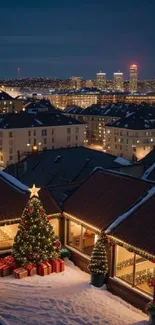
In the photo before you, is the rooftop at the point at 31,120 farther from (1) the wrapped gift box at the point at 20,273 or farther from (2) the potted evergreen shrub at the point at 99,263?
(2) the potted evergreen shrub at the point at 99,263

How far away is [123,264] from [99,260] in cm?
117

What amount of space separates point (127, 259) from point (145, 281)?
154 cm

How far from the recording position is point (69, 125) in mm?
65188

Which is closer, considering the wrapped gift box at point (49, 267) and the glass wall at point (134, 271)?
the glass wall at point (134, 271)

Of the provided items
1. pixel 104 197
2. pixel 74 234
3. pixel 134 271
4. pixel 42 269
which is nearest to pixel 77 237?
pixel 74 234

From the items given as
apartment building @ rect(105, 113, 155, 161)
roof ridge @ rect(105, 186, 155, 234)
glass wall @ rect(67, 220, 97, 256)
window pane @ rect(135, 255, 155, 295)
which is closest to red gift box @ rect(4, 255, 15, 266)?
glass wall @ rect(67, 220, 97, 256)

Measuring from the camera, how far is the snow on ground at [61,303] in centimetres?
1428

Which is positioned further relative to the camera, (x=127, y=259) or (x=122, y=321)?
(x=127, y=259)

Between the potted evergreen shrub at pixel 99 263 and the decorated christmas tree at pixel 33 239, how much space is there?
1.97 metres

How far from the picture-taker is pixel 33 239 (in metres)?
17.5

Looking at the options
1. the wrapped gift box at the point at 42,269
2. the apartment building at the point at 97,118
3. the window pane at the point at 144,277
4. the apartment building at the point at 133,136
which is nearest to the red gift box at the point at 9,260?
the wrapped gift box at the point at 42,269

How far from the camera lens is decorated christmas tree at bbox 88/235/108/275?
54.6 ft

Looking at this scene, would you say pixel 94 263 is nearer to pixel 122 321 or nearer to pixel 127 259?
Answer: pixel 127 259

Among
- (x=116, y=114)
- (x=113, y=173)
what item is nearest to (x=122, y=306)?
(x=113, y=173)
